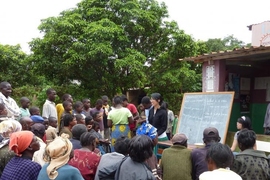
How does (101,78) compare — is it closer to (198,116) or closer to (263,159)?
(198,116)

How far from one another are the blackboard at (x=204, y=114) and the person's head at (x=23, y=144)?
12.8ft

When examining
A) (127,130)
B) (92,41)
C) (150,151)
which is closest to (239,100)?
(127,130)

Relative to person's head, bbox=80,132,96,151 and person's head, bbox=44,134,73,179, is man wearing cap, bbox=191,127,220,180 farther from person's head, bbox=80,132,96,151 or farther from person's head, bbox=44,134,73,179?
person's head, bbox=44,134,73,179

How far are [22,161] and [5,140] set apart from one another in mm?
768

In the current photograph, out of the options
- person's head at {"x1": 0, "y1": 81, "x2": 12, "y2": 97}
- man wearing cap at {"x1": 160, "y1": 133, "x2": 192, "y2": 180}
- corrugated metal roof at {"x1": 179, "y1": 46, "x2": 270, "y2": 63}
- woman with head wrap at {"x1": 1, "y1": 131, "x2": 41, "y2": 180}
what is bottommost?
man wearing cap at {"x1": 160, "y1": 133, "x2": 192, "y2": 180}

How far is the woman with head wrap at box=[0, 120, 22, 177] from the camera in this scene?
139 inches

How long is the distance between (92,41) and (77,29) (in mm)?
1380

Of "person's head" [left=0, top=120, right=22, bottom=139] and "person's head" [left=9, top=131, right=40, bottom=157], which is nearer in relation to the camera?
"person's head" [left=9, top=131, right=40, bottom=157]

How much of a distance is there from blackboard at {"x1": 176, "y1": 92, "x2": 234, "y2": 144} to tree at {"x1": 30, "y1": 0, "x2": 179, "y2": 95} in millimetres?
6305

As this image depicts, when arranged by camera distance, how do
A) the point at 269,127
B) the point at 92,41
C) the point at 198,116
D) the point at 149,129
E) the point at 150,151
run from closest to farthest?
the point at 150,151, the point at 149,129, the point at 269,127, the point at 198,116, the point at 92,41

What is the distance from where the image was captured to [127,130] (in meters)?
6.70

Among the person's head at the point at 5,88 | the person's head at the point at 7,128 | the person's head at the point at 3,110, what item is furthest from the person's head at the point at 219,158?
the person's head at the point at 5,88

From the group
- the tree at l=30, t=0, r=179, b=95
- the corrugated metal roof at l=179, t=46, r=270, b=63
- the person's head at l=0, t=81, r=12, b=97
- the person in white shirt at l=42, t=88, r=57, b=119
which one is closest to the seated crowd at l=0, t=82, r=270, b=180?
the person's head at l=0, t=81, r=12, b=97

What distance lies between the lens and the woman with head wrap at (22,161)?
9.95 ft
